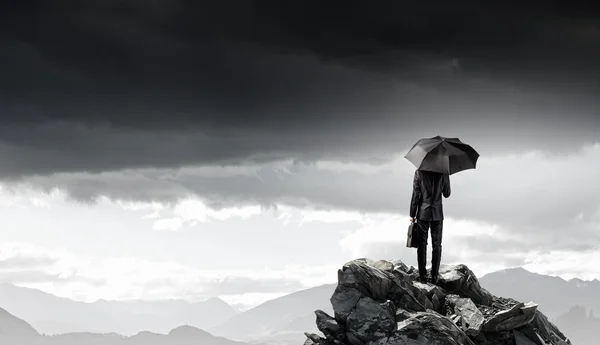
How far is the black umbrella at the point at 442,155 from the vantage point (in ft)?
103

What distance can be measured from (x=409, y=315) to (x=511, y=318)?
5131 millimetres

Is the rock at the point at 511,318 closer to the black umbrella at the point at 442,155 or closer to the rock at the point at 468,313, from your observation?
the rock at the point at 468,313

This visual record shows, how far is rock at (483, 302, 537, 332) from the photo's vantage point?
3066 cm

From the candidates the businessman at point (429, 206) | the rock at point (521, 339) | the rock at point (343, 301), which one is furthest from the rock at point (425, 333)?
the businessman at point (429, 206)

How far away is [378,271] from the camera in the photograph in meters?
31.2

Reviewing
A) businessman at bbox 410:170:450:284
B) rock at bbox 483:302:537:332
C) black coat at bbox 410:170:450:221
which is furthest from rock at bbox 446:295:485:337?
black coat at bbox 410:170:450:221

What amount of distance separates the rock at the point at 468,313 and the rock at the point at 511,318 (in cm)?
45

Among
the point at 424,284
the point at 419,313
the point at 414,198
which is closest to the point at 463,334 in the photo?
the point at 419,313

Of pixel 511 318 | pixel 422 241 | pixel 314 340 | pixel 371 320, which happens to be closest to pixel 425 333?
pixel 371 320

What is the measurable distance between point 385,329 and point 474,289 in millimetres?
7425

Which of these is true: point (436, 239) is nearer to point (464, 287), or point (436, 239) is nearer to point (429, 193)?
point (429, 193)

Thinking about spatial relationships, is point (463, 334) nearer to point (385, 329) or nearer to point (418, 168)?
point (385, 329)

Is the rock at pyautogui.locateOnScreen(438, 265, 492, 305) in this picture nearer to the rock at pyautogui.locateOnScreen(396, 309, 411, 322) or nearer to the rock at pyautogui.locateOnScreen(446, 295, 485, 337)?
the rock at pyautogui.locateOnScreen(446, 295, 485, 337)

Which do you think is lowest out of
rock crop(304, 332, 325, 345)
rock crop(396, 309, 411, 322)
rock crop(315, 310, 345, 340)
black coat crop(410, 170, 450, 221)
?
rock crop(304, 332, 325, 345)
